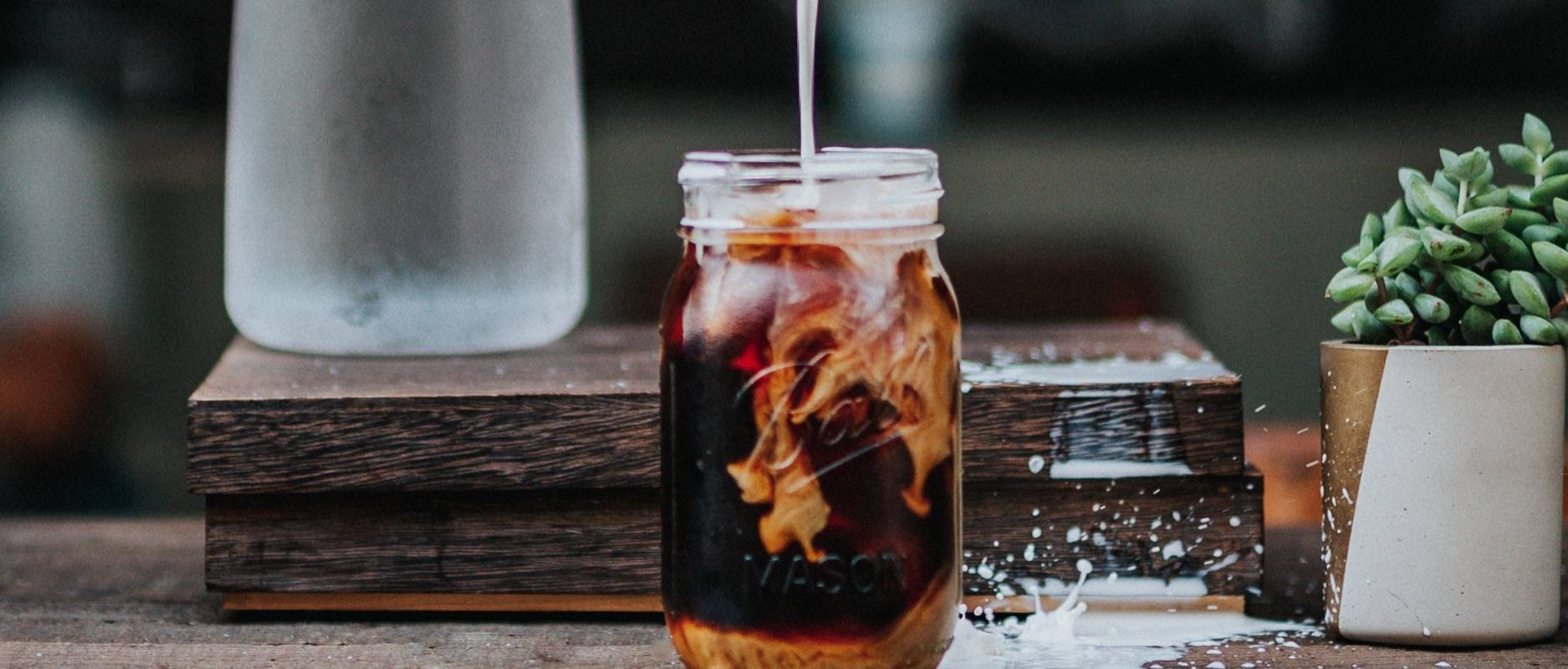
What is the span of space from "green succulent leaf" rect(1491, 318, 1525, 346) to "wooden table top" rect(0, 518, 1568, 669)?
4.9 inches

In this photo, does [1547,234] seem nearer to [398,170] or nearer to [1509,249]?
[1509,249]

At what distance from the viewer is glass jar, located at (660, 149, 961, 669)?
55 centimetres

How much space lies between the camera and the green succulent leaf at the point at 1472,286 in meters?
0.62

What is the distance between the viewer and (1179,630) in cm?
68

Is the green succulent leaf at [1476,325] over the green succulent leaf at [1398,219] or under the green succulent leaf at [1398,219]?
under

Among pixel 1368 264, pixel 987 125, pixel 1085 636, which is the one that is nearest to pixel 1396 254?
pixel 1368 264

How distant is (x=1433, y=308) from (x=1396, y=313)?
0.05ft

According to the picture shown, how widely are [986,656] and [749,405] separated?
6.4 inches

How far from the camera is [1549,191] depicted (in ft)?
2.10

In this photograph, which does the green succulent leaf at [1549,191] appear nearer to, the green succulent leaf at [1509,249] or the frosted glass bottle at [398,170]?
the green succulent leaf at [1509,249]

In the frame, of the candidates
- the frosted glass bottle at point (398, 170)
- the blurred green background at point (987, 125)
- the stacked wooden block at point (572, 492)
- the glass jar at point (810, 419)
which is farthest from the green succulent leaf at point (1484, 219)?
the blurred green background at point (987, 125)

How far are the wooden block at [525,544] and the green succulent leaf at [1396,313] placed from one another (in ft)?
0.35

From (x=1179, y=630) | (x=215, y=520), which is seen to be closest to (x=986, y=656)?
(x=1179, y=630)

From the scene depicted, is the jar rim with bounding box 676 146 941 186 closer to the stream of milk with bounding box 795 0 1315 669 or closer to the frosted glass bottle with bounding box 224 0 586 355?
the stream of milk with bounding box 795 0 1315 669
